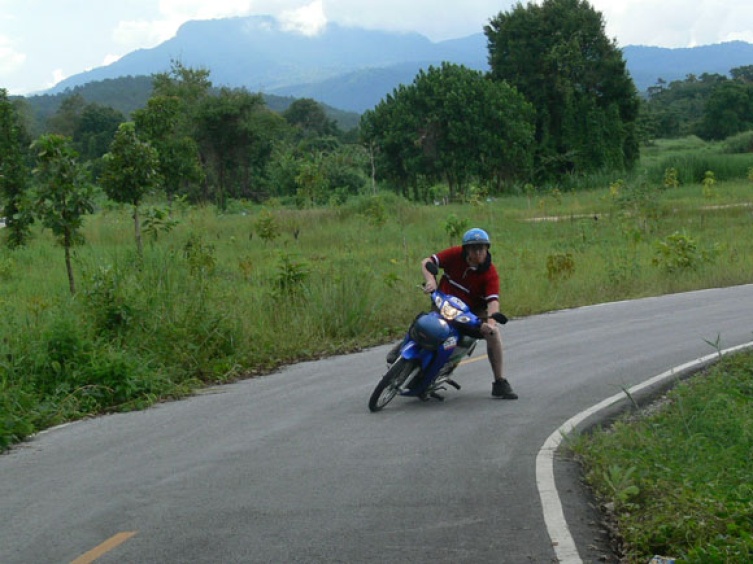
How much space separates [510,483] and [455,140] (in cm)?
4991

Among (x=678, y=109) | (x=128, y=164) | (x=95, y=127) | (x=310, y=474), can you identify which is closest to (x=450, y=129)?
(x=128, y=164)

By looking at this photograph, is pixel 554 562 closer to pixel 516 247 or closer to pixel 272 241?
pixel 516 247

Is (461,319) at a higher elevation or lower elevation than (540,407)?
higher

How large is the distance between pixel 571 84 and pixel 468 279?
59326mm

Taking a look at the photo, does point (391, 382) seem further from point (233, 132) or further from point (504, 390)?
point (233, 132)

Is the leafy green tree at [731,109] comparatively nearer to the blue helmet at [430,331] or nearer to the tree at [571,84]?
the tree at [571,84]

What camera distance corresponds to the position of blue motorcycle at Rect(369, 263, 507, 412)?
398 inches

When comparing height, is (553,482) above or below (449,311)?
below

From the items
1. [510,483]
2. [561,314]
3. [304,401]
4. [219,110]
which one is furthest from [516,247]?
[219,110]

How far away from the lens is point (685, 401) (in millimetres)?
10125

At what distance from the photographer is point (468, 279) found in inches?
420

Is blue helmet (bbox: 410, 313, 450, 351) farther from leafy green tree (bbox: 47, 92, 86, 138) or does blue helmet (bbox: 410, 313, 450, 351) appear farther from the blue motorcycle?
leafy green tree (bbox: 47, 92, 86, 138)

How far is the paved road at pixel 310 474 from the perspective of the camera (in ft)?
20.5

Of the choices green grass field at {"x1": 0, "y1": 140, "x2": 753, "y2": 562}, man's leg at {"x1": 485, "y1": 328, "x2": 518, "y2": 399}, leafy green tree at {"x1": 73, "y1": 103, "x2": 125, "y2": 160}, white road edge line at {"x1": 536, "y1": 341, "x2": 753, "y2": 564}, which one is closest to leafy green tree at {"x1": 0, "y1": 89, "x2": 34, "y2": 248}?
green grass field at {"x1": 0, "y1": 140, "x2": 753, "y2": 562}
